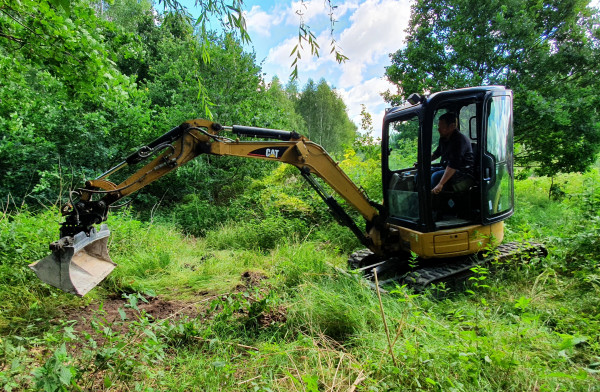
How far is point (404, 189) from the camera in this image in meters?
3.65

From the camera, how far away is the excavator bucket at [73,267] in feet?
7.84

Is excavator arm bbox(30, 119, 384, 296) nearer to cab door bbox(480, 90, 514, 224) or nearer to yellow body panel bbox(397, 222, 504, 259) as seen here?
yellow body panel bbox(397, 222, 504, 259)

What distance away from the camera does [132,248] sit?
4.62 meters

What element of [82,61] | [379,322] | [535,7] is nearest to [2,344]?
[379,322]

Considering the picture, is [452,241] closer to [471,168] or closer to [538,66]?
[471,168]

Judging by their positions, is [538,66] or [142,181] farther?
[538,66]

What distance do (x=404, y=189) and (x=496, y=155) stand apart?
104cm

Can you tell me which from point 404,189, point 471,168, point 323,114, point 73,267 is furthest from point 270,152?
point 323,114

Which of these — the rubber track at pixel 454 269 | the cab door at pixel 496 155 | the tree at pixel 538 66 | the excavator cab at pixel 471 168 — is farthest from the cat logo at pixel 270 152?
the tree at pixel 538 66

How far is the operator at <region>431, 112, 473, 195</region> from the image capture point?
10.7 feet

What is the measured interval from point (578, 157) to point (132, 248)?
9.68 m

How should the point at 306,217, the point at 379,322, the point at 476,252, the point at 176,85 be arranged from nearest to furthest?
the point at 379,322 < the point at 476,252 < the point at 306,217 < the point at 176,85

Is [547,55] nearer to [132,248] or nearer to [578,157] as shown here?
[578,157]

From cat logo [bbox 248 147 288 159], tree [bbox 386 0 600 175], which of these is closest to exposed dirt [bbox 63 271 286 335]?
cat logo [bbox 248 147 288 159]
